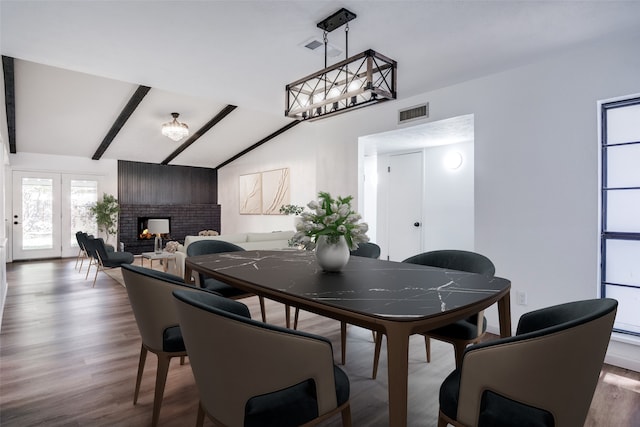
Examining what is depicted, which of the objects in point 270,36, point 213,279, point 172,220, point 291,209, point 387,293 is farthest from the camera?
point 172,220

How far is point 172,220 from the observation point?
9570 mm

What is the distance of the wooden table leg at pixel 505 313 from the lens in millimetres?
1626

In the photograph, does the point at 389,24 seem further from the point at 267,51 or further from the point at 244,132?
the point at 244,132

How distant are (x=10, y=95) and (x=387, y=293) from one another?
6.36 meters

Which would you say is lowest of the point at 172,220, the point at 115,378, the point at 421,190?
the point at 115,378

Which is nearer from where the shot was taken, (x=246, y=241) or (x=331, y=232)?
(x=331, y=232)

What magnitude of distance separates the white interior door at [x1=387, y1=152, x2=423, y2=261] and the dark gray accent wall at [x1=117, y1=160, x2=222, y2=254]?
592 cm

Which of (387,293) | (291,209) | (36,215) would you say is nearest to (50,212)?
(36,215)

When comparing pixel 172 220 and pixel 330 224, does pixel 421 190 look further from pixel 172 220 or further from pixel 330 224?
pixel 172 220

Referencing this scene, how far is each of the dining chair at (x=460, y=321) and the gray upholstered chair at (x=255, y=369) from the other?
94cm

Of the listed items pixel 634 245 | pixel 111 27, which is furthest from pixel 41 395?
pixel 634 245

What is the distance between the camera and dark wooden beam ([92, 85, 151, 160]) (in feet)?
18.2

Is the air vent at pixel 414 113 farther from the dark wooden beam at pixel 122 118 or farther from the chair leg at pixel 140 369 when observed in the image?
the dark wooden beam at pixel 122 118

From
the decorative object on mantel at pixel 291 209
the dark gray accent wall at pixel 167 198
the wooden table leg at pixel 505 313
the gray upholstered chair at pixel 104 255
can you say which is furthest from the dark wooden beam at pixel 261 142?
the wooden table leg at pixel 505 313
